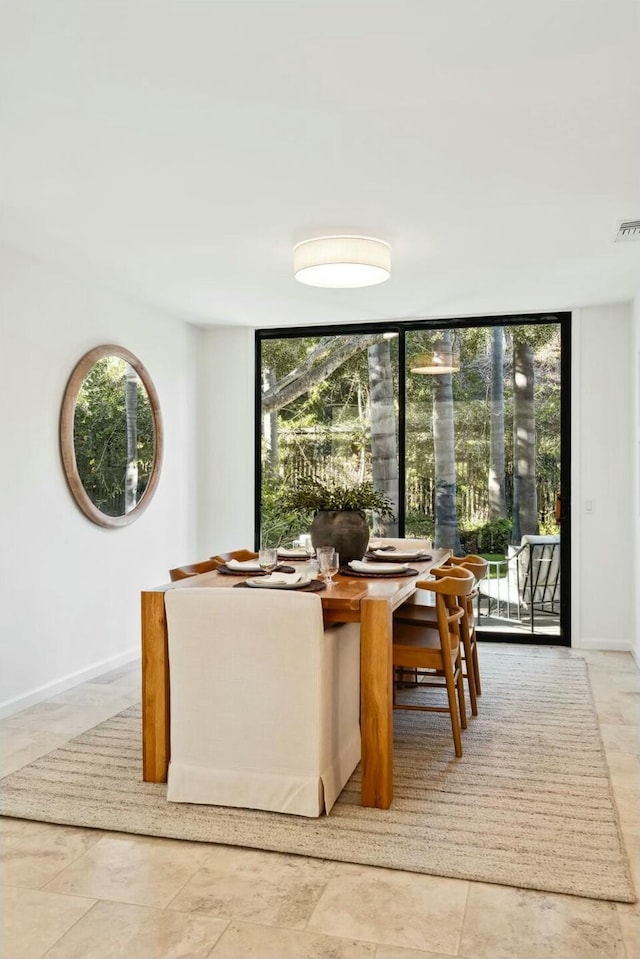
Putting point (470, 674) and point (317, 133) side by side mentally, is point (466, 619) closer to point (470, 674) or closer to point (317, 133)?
point (470, 674)

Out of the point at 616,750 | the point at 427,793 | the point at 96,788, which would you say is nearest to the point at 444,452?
the point at 616,750

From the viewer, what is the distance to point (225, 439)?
6.36 meters

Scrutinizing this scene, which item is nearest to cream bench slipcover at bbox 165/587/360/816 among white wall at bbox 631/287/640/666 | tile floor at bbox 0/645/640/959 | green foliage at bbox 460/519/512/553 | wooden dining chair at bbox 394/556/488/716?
tile floor at bbox 0/645/640/959

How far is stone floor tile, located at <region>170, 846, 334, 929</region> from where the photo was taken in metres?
2.20

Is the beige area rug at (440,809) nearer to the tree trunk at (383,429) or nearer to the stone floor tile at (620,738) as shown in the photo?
the stone floor tile at (620,738)

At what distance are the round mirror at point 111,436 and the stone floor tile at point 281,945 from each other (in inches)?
117

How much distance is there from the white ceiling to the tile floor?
2.42 metres

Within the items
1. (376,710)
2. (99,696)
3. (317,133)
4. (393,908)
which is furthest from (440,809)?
(317,133)

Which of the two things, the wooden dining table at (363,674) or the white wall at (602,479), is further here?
the white wall at (602,479)

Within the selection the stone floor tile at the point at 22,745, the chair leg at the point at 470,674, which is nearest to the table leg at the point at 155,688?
the stone floor tile at the point at 22,745

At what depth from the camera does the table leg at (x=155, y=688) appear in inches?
121

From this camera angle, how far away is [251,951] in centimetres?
203

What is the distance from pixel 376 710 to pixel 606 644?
3264 mm

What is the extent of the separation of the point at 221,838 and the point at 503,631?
363 centimetres
